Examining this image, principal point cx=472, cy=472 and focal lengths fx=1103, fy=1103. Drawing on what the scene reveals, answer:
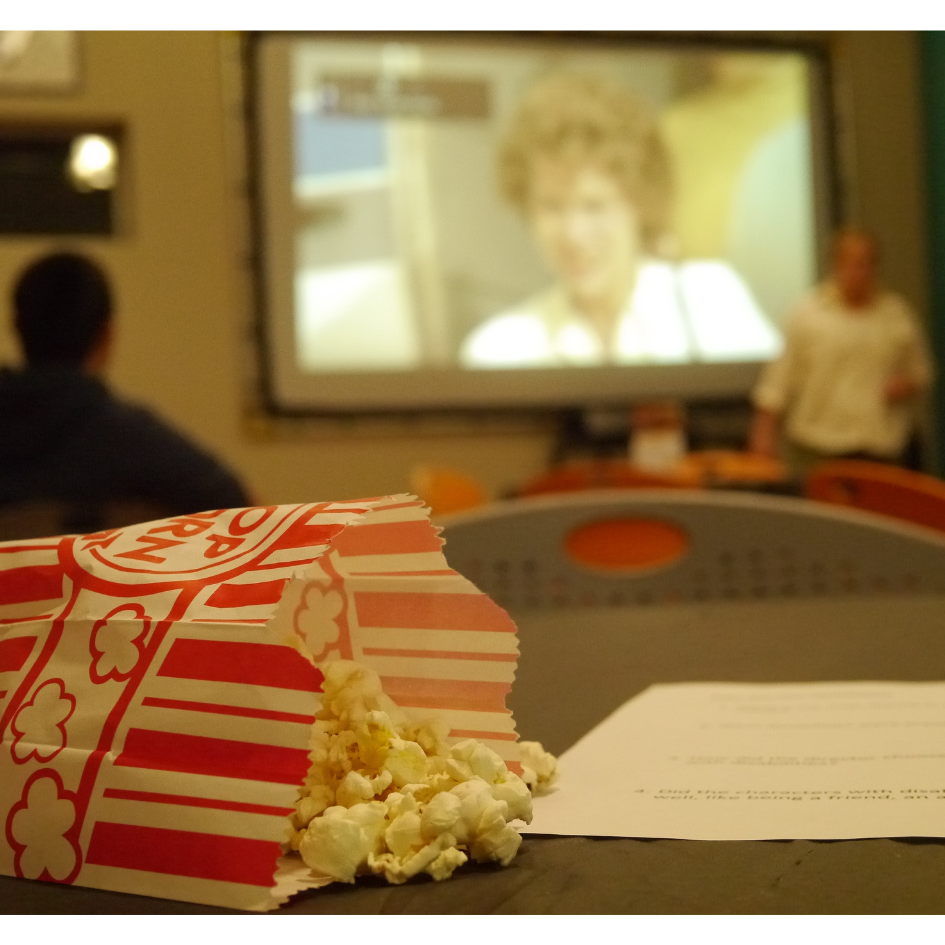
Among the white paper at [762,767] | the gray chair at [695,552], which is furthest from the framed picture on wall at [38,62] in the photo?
the white paper at [762,767]

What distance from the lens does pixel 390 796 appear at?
32 centimetres

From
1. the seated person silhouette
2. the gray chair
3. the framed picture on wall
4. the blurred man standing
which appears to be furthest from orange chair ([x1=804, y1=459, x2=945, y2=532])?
the framed picture on wall

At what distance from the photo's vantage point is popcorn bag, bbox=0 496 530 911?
30 cm

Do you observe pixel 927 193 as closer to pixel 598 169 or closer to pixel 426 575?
pixel 598 169

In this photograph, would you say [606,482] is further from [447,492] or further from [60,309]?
[60,309]

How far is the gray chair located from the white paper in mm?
385

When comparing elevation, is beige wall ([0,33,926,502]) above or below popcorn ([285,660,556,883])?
above

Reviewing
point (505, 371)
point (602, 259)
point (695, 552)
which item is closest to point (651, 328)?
point (602, 259)

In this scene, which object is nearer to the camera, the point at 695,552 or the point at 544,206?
the point at 695,552

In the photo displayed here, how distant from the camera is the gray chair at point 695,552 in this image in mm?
940

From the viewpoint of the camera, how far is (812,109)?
4141 mm

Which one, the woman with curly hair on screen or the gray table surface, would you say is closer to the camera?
the gray table surface

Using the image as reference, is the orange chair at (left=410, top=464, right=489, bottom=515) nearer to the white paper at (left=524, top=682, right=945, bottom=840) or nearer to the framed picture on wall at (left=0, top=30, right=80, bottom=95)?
the white paper at (left=524, top=682, right=945, bottom=840)

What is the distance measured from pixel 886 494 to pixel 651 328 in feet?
9.14
